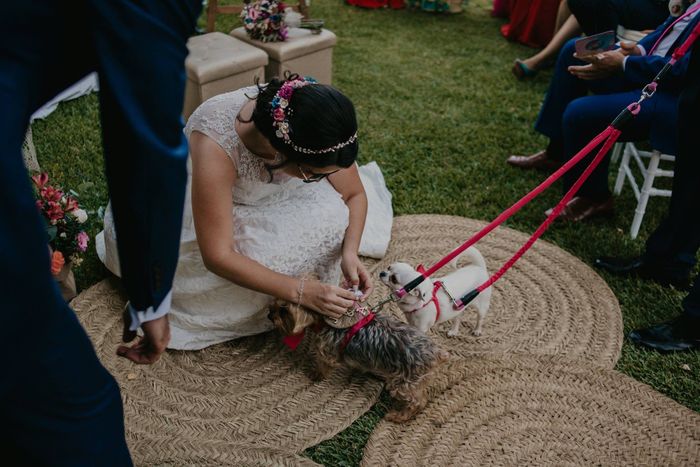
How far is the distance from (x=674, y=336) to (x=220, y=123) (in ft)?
6.97

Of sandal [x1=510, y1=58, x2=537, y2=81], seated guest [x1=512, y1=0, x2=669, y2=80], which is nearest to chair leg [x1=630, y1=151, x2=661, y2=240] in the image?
seated guest [x1=512, y1=0, x2=669, y2=80]

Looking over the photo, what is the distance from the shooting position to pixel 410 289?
6.86ft

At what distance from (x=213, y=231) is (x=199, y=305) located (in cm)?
48

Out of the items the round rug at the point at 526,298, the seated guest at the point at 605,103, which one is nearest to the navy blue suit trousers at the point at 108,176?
the round rug at the point at 526,298

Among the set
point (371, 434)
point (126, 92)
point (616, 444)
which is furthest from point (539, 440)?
point (126, 92)

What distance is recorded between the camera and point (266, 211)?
2.42 metres

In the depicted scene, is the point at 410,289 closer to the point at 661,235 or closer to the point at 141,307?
the point at 141,307

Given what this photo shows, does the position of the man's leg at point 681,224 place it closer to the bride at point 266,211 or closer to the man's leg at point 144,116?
the bride at point 266,211

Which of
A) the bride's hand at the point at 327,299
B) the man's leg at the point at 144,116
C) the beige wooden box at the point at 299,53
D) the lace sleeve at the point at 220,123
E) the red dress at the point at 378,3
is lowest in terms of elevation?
the bride's hand at the point at 327,299

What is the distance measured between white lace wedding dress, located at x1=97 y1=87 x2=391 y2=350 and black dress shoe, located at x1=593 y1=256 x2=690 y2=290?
4.78 ft

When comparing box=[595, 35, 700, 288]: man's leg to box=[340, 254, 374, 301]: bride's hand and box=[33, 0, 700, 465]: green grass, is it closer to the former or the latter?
box=[33, 0, 700, 465]: green grass

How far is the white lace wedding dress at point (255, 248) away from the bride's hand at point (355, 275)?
0.45 ft

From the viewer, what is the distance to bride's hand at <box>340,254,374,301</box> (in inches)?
88.4

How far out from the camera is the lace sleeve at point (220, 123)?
2.16 metres
